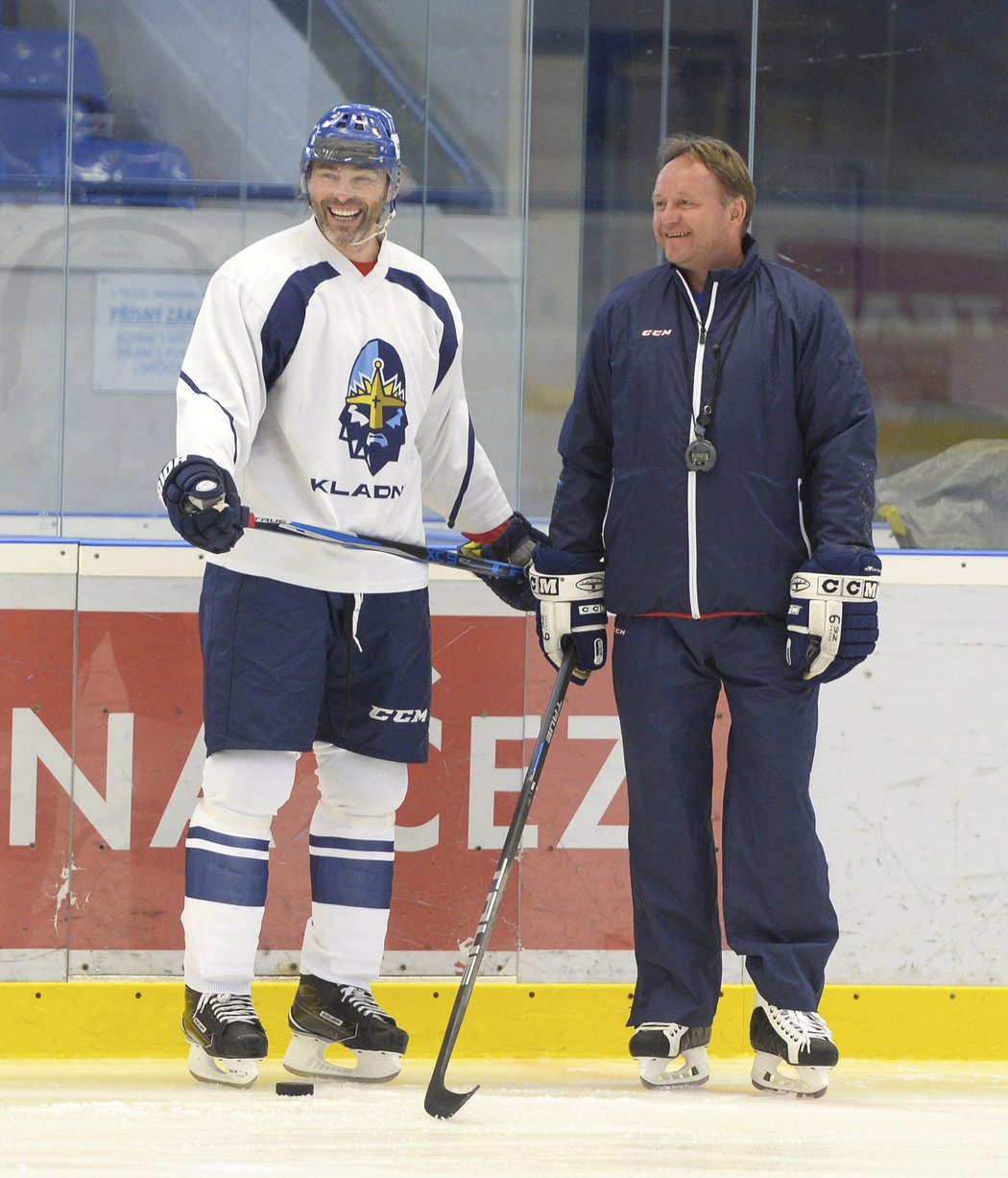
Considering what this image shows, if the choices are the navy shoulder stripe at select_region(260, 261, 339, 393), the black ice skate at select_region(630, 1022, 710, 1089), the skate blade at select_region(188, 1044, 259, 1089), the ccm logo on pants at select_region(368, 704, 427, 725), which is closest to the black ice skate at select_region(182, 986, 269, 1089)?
the skate blade at select_region(188, 1044, 259, 1089)

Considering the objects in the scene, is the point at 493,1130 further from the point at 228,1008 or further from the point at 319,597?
the point at 319,597

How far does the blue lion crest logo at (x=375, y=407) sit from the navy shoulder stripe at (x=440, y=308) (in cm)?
12

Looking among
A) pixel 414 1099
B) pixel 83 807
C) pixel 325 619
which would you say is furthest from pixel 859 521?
pixel 83 807

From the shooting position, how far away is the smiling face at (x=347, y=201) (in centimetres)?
290

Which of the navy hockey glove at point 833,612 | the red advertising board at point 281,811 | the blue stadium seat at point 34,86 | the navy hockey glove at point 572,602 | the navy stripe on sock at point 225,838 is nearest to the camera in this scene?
→ the navy hockey glove at point 833,612

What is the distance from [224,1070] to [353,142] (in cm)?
147

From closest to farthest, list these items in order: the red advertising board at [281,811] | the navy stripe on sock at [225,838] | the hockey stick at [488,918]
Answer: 1. the hockey stick at [488,918]
2. the navy stripe on sock at [225,838]
3. the red advertising board at [281,811]

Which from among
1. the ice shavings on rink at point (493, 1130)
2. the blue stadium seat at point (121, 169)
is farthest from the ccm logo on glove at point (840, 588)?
the blue stadium seat at point (121, 169)

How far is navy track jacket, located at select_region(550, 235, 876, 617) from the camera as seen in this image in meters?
2.83

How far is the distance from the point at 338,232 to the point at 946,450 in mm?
1655

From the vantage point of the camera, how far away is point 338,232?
2.92 meters

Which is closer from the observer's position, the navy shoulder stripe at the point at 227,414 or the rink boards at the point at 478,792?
the navy shoulder stripe at the point at 227,414

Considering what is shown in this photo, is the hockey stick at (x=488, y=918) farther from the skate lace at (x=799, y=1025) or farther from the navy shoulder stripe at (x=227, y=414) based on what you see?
the navy shoulder stripe at (x=227, y=414)

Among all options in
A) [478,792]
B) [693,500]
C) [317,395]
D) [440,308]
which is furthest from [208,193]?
[693,500]
